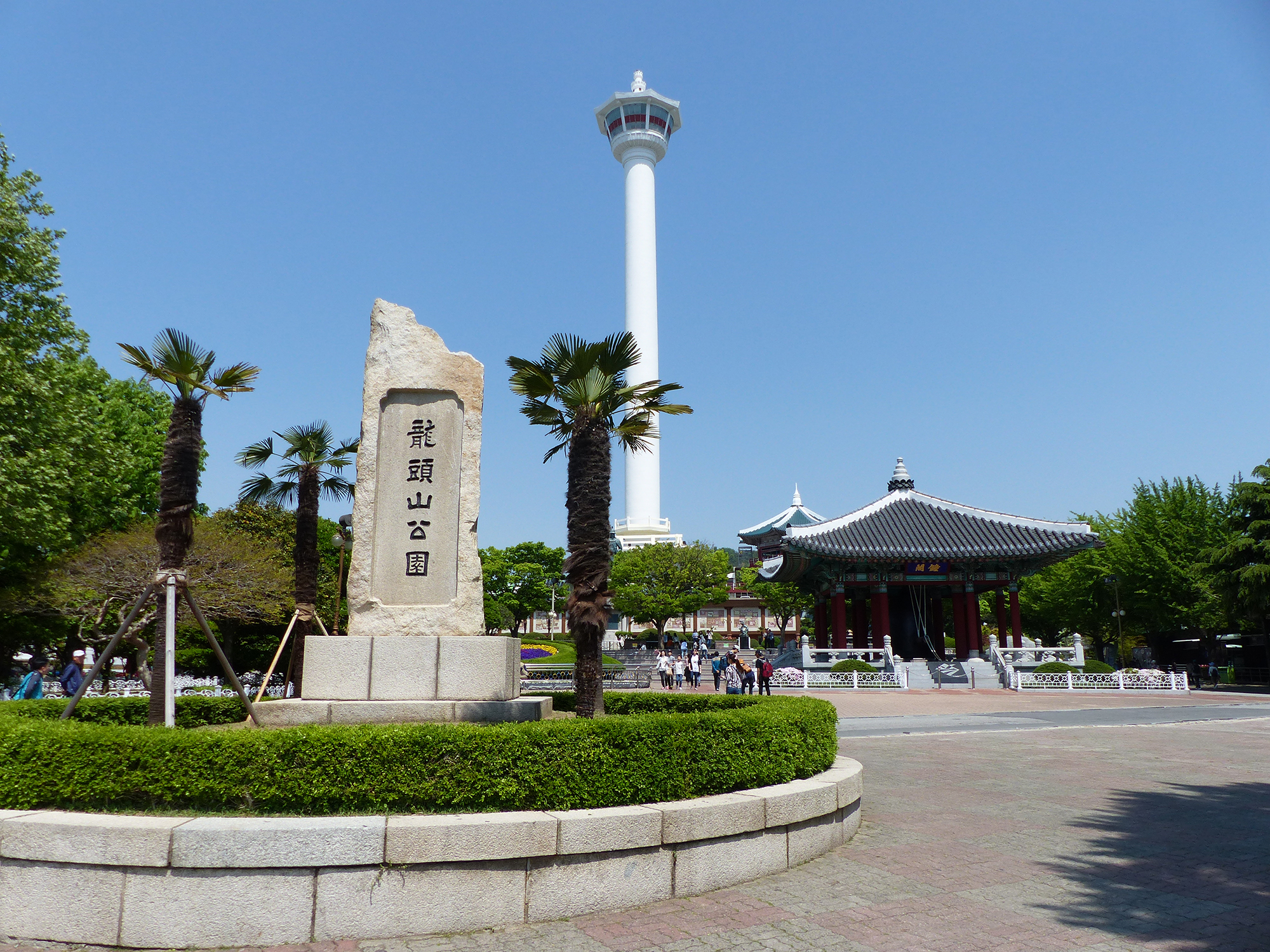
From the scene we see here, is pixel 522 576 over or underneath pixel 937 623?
over

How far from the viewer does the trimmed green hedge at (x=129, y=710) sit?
863 centimetres

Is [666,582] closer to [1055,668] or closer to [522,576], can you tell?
[522,576]

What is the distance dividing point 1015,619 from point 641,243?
64.7 meters

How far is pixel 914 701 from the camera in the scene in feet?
90.6

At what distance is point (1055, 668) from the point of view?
34.4 meters

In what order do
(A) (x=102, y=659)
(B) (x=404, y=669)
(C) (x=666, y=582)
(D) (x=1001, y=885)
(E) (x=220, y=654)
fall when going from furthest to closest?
(C) (x=666, y=582)
(B) (x=404, y=669)
(E) (x=220, y=654)
(A) (x=102, y=659)
(D) (x=1001, y=885)

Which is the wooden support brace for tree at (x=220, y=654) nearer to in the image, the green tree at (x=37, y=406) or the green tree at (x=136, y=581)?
the green tree at (x=37, y=406)

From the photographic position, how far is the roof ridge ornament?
45.4 metres

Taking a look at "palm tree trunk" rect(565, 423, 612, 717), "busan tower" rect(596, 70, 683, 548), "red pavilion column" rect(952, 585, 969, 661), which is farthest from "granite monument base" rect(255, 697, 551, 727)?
"busan tower" rect(596, 70, 683, 548)

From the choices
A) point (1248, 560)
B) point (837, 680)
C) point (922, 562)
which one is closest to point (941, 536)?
point (922, 562)

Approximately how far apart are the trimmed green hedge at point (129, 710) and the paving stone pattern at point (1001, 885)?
429 cm

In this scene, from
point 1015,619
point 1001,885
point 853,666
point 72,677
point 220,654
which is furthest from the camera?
point 1015,619

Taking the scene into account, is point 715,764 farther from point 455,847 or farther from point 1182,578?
point 1182,578

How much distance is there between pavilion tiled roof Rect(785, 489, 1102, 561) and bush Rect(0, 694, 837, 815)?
32215 mm
